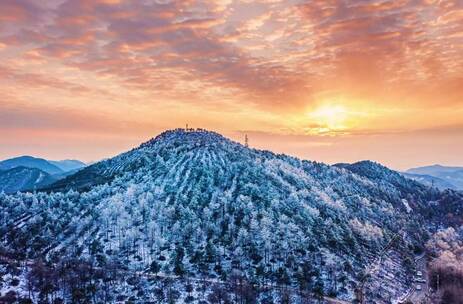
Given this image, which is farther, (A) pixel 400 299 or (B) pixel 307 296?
(A) pixel 400 299

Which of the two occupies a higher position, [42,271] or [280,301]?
[42,271]

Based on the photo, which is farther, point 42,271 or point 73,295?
point 42,271

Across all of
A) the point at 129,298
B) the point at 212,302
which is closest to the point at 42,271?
the point at 129,298

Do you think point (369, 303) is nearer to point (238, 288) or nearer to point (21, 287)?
point (238, 288)

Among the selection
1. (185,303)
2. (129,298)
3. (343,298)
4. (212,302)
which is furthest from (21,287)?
(343,298)

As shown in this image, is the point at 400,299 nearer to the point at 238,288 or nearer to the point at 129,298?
the point at 238,288

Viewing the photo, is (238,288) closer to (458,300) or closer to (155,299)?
(155,299)

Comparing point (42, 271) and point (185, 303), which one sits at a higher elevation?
point (42, 271)

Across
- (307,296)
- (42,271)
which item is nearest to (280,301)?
(307,296)
